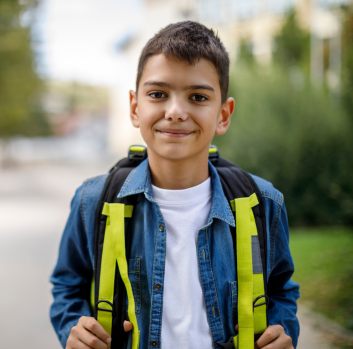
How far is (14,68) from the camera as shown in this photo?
57.8 ft

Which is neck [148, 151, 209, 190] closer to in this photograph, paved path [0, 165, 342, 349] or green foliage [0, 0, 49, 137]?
paved path [0, 165, 342, 349]

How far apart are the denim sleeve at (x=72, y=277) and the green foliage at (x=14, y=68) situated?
563 inches

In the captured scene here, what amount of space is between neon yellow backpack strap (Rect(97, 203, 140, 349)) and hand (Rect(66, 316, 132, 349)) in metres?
0.03

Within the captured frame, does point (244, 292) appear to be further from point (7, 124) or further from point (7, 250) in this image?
point (7, 124)

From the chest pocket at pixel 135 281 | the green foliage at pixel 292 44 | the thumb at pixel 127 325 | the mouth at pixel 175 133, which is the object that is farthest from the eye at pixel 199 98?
the green foliage at pixel 292 44

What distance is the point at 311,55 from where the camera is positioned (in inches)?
653

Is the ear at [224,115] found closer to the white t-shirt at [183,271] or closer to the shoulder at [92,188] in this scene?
the white t-shirt at [183,271]

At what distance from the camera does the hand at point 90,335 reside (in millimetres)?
1426

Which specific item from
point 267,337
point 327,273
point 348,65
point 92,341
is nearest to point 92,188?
point 92,341

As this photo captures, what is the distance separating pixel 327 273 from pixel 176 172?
4914mm

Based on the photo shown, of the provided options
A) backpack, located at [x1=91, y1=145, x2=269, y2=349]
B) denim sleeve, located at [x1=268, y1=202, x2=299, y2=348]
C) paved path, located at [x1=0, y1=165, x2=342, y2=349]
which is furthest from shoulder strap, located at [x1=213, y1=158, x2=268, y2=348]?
paved path, located at [x1=0, y1=165, x2=342, y2=349]

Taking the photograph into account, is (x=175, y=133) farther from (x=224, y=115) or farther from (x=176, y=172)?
(x=224, y=115)

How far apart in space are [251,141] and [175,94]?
8.73 m

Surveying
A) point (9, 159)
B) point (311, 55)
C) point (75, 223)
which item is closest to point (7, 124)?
point (9, 159)
